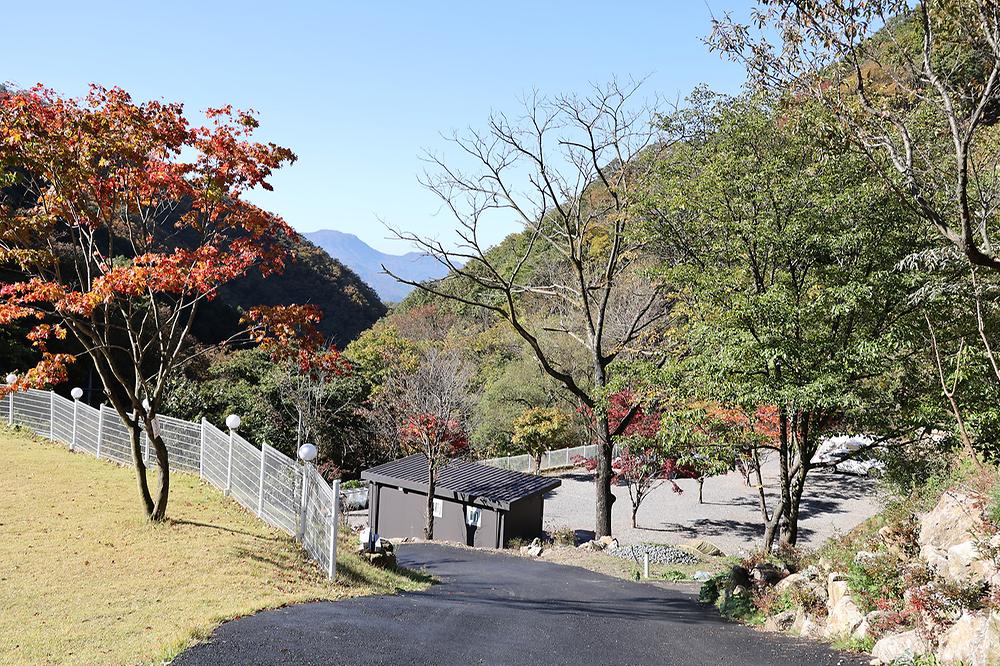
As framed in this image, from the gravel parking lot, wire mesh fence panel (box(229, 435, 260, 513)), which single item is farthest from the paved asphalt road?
the gravel parking lot

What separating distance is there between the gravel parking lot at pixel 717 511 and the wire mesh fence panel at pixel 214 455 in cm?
1242

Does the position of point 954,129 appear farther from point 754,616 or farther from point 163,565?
point 163,565

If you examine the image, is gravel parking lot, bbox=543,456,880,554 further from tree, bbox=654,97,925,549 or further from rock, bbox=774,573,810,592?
rock, bbox=774,573,810,592

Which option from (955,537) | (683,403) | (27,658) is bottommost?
(27,658)

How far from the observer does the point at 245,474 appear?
12.2 meters

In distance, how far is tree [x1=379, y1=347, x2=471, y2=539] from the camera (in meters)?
21.0

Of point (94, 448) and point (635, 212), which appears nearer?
point (635, 212)

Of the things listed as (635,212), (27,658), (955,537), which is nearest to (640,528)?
(635,212)

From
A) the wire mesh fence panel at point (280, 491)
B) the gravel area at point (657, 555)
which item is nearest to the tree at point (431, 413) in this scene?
the gravel area at point (657, 555)

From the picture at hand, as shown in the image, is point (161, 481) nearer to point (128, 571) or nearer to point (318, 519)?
point (128, 571)

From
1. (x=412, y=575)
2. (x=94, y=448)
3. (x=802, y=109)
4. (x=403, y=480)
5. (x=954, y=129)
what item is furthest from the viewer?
(x=403, y=480)

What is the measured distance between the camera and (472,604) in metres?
9.13

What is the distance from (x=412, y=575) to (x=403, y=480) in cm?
1048

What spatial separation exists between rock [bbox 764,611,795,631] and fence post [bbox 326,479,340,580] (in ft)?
17.8
